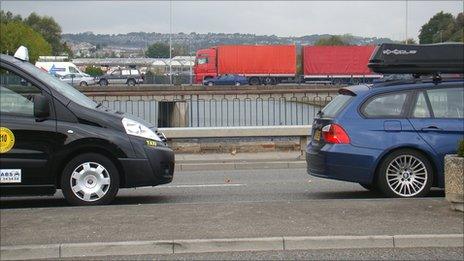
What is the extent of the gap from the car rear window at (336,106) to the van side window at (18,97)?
3743mm

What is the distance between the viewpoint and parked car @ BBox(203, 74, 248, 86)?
55312 millimetres

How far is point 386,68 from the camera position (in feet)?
30.2

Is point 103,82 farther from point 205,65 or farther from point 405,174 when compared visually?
point 405,174

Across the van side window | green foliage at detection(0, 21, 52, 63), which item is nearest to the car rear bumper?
the van side window

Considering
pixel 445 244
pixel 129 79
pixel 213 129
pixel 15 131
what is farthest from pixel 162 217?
pixel 129 79

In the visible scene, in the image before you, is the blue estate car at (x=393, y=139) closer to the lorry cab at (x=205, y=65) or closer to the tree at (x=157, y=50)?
the lorry cab at (x=205, y=65)

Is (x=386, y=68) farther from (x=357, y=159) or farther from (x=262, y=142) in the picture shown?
(x=262, y=142)

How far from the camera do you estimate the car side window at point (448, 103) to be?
884 centimetres

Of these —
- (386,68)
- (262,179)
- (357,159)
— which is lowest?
(262,179)

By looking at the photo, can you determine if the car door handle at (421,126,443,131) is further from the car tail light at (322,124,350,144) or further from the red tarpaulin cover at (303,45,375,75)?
the red tarpaulin cover at (303,45,375,75)

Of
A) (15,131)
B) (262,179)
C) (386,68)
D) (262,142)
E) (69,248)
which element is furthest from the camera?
(262,142)

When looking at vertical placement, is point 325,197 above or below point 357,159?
below

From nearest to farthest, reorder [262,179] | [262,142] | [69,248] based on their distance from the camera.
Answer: [69,248], [262,179], [262,142]

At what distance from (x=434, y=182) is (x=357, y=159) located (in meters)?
1.05
